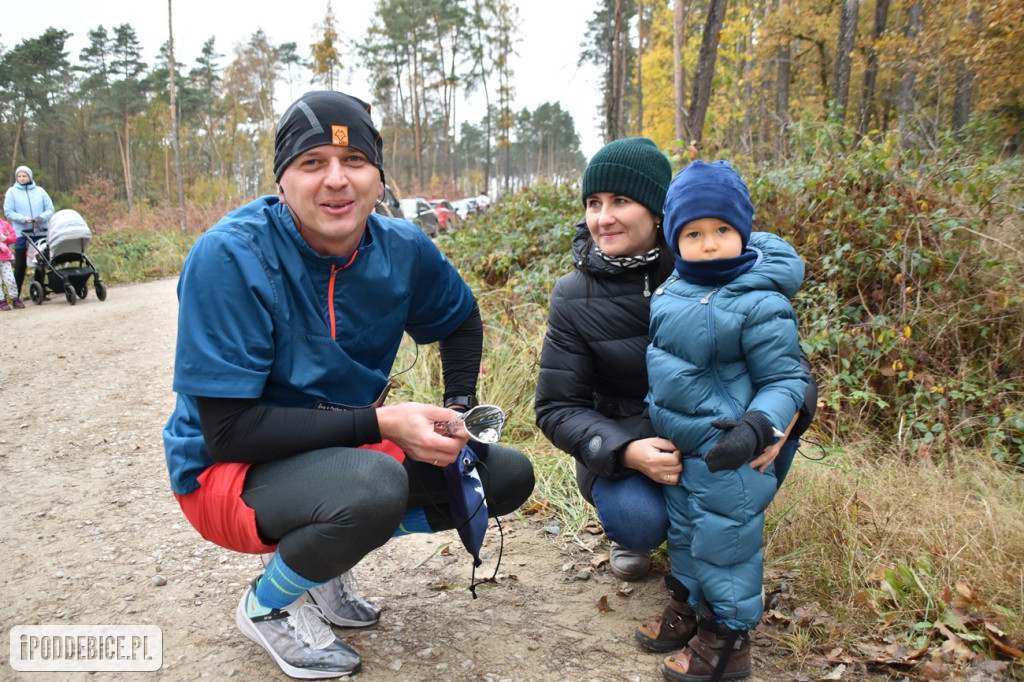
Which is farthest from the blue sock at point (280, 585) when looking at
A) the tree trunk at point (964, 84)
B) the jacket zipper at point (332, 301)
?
the tree trunk at point (964, 84)

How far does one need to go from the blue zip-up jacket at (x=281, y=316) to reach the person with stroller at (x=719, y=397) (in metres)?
0.88

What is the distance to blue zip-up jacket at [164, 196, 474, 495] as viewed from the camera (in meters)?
1.73

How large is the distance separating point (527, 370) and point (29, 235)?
336 inches

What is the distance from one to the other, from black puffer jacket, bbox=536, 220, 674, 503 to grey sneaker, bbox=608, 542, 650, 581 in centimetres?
37

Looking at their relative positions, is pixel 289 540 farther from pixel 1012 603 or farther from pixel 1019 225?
pixel 1019 225

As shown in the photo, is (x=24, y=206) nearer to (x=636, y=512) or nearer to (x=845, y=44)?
(x=636, y=512)

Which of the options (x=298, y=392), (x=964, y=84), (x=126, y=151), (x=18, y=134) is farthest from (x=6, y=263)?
(x=126, y=151)

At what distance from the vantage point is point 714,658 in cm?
193

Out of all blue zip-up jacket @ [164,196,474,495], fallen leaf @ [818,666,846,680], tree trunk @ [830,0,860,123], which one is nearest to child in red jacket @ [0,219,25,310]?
blue zip-up jacket @ [164,196,474,495]

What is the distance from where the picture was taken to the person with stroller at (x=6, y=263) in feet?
29.2

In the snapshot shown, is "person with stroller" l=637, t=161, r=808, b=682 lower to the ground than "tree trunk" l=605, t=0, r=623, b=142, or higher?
lower

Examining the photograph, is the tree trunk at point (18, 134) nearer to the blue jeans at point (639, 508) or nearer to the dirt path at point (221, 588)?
the dirt path at point (221, 588)

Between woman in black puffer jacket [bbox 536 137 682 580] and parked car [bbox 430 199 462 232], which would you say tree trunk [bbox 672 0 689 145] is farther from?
woman in black puffer jacket [bbox 536 137 682 580]

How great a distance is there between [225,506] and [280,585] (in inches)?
11.0
